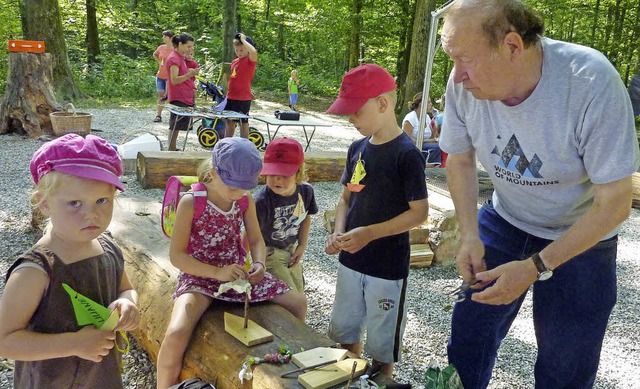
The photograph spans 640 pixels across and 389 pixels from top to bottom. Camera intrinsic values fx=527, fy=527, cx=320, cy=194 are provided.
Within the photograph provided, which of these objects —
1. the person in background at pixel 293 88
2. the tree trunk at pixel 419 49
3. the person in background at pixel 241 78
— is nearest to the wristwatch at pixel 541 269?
the person in background at pixel 241 78

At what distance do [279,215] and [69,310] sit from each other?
1529 millimetres

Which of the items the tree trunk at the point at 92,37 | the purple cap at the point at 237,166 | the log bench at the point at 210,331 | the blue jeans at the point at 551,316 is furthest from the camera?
the tree trunk at the point at 92,37

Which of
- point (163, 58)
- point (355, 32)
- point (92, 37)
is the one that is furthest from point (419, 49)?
point (92, 37)

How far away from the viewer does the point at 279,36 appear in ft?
84.9

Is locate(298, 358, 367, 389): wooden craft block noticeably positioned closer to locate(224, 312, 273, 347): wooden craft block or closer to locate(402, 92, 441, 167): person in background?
locate(224, 312, 273, 347): wooden craft block

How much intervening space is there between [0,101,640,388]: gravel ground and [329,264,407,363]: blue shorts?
0.82 ft

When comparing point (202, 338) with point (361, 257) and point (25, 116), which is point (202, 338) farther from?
point (25, 116)

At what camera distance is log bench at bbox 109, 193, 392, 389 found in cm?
212

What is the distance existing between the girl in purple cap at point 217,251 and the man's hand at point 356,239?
42 cm

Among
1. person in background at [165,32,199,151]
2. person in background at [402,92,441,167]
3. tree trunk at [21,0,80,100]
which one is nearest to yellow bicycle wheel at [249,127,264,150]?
person in background at [165,32,199,151]

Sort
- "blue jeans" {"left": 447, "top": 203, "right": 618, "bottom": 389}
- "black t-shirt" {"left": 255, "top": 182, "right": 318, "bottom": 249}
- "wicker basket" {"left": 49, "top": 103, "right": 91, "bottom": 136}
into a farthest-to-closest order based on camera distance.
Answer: "wicker basket" {"left": 49, "top": 103, "right": 91, "bottom": 136}, "black t-shirt" {"left": 255, "top": 182, "right": 318, "bottom": 249}, "blue jeans" {"left": 447, "top": 203, "right": 618, "bottom": 389}

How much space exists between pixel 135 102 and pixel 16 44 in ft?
19.7

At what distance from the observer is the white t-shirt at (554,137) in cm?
158

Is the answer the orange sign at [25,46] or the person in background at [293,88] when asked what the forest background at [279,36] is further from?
the orange sign at [25,46]
